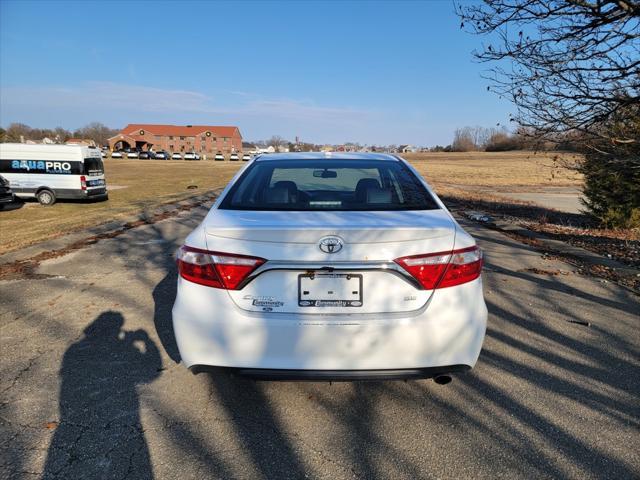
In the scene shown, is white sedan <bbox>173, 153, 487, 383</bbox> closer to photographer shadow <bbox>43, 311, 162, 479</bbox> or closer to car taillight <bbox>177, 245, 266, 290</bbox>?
car taillight <bbox>177, 245, 266, 290</bbox>

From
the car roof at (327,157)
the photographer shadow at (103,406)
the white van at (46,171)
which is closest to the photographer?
the photographer shadow at (103,406)

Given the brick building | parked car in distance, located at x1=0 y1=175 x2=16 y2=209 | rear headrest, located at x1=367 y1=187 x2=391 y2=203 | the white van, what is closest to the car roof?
rear headrest, located at x1=367 y1=187 x2=391 y2=203

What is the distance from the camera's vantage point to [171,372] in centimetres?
333

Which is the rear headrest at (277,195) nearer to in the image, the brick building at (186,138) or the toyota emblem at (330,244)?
the toyota emblem at (330,244)

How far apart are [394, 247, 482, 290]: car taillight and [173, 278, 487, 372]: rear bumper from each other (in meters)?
0.05

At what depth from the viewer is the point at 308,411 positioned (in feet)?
9.38

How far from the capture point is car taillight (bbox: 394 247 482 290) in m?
2.43

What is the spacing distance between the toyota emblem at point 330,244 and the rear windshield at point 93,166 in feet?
63.8

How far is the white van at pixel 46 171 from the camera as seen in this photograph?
18531mm

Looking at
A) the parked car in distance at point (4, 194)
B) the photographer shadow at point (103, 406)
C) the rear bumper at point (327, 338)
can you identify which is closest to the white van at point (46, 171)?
the parked car in distance at point (4, 194)

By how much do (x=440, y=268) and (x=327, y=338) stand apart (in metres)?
0.71

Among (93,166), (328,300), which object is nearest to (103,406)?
(328,300)

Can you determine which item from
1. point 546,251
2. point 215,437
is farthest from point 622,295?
point 215,437

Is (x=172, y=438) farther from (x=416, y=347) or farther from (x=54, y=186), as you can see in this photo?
(x=54, y=186)
